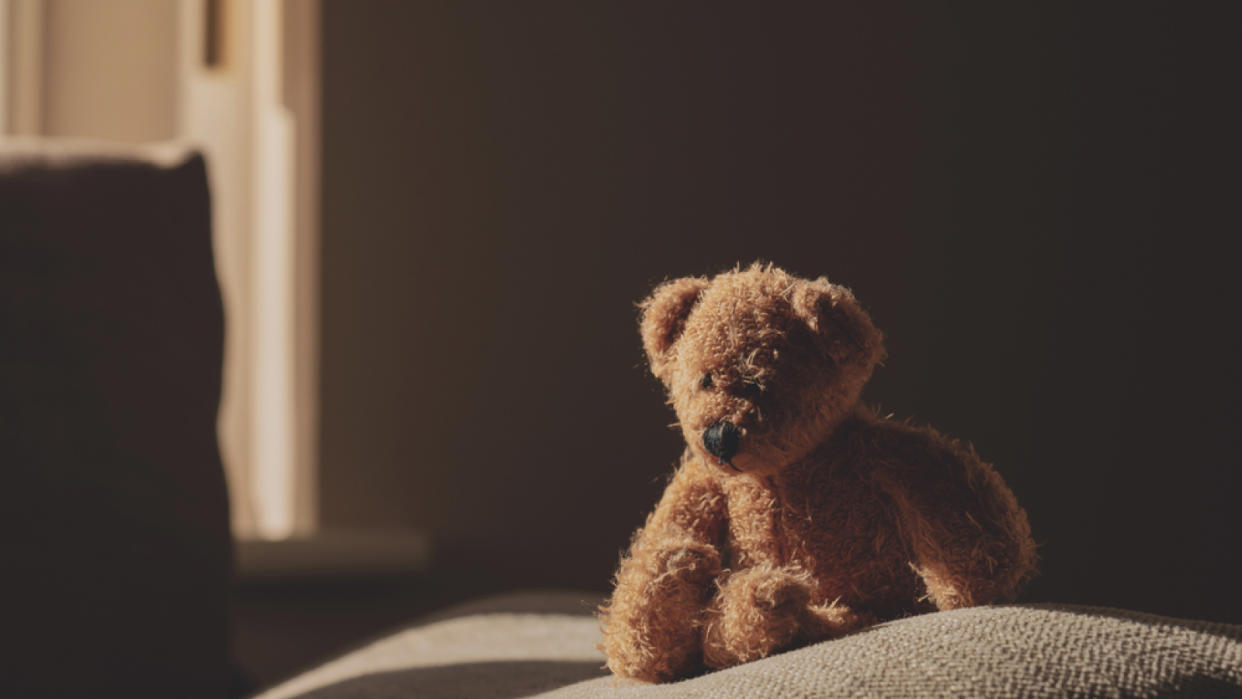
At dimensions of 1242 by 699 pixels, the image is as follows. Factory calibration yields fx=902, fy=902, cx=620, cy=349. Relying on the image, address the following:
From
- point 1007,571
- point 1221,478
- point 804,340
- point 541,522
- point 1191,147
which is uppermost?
point 1191,147

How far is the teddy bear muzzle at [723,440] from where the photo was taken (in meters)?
0.50

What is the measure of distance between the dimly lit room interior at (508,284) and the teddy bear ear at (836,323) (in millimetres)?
323

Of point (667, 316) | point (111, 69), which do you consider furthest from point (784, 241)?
point (111, 69)

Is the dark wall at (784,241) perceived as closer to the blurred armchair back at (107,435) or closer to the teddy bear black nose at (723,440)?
the blurred armchair back at (107,435)

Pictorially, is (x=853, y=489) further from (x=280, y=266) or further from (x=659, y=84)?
(x=280, y=266)

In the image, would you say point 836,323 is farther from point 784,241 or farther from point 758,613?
point 784,241

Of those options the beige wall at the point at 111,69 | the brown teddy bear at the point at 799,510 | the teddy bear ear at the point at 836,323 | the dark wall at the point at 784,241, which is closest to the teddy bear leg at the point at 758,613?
the brown teddy bear at the point at 799,510

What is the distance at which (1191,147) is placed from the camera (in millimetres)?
1177

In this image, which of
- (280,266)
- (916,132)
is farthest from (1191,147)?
(280,266)

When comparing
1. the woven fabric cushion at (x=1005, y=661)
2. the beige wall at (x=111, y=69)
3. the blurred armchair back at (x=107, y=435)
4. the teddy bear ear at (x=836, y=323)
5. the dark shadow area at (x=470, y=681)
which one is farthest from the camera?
the beige wall at (x=111, y=69)

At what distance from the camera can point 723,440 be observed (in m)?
0.50

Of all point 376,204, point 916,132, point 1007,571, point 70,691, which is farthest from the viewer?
point 376,204

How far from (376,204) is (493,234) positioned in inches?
8.8

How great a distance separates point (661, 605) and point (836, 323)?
190 millimetres
